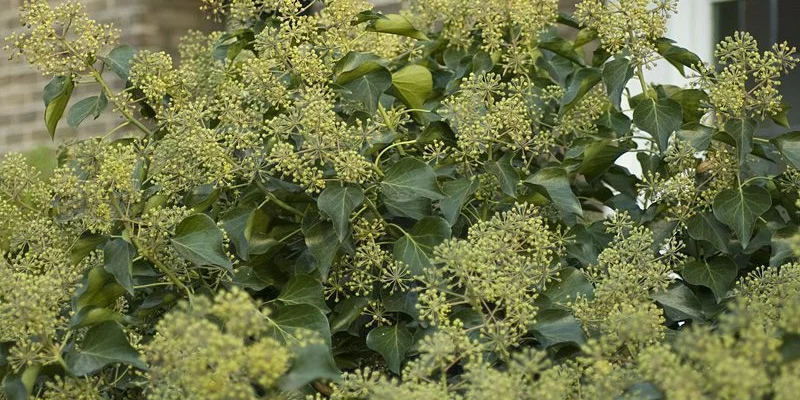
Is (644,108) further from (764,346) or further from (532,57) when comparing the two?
(764,346)

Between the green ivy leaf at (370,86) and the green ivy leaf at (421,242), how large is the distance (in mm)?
205

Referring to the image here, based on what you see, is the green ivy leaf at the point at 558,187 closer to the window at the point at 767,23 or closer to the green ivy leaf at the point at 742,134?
the green ivy leaf at the point at 742,134

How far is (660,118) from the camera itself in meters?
1.44

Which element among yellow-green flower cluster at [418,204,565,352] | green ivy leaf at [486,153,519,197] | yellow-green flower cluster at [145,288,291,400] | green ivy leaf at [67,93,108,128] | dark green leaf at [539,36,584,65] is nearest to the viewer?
yellow-green flower cluster at [145,288,291,400]

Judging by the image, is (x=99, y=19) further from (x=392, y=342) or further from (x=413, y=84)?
(x=392, y=342)

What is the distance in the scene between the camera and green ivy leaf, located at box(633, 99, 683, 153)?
1433 millimetres

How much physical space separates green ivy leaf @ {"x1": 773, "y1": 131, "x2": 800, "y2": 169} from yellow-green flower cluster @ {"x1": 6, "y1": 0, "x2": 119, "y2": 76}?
2.99 ft

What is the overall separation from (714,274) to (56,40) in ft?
2.99

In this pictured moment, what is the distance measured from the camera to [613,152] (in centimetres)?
150

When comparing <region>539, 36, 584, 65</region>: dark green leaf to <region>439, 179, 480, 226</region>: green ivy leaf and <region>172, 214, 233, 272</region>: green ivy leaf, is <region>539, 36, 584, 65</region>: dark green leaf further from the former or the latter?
<region>172, 214, 233, 272</region>: green ivy leaf

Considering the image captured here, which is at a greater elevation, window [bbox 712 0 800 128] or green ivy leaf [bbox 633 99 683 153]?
green ivy leaf [bbox 633 99 683 153]

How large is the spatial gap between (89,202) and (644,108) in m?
0.72

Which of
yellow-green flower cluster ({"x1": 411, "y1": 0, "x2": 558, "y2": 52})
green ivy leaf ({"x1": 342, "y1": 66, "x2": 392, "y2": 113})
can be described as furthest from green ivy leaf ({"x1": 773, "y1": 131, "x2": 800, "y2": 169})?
green ivy leaf ({"x1": 342, "y1": 66, "x2": 392, "y2": 113})

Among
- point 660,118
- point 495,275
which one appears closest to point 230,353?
point 495,275
